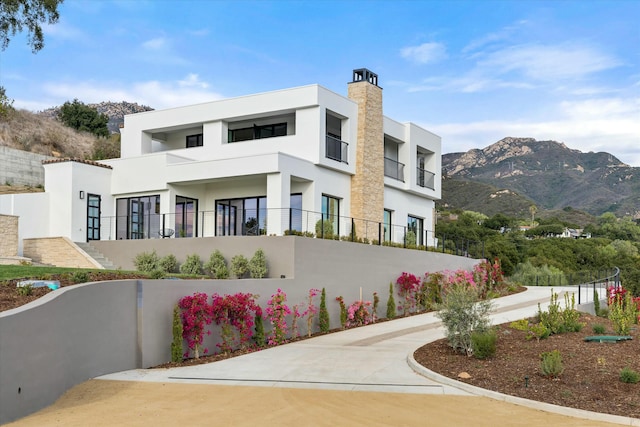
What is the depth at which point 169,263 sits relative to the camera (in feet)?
75.8

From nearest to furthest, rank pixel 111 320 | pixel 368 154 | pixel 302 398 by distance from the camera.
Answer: pixel 302 398 → pixel 111 320 → pixel 368 154

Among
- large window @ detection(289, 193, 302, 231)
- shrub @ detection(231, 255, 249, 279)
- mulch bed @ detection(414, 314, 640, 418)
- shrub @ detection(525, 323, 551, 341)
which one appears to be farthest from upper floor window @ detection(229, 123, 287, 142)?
shrub @ detection(525, 323, 551, 341)

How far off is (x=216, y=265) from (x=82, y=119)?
3987 cm

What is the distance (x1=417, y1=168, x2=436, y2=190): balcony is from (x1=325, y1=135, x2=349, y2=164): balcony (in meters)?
7.61

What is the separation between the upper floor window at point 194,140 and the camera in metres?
31.7

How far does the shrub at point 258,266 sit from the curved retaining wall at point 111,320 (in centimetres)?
33

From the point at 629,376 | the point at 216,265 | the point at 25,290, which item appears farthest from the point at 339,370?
the point at 216,265

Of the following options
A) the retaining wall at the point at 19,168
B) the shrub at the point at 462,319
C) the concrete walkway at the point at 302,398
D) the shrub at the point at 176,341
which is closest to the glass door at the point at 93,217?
the retaining wall at the point at 19,168

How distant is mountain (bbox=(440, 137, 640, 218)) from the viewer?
112 meters

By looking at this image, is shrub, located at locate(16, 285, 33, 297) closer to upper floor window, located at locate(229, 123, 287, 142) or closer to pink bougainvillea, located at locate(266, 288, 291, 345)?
pink bougainvillea, located at locate(266, 288, 291, 345)

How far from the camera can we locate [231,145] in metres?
29.0

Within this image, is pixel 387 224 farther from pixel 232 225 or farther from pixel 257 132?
pixel 232 225

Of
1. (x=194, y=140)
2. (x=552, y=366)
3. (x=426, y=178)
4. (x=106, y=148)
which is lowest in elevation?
(x=552, y=366)

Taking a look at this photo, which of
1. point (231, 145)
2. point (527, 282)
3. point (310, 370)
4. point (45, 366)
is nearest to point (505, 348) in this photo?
point (310, 370)
